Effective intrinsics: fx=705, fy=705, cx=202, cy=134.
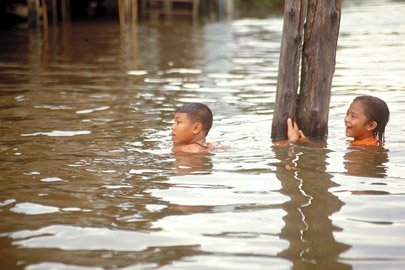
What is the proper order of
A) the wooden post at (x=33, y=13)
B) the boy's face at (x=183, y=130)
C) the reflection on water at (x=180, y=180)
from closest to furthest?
the reflection on water at (x=180, y=180)
the boy's face at (x=183, y=130)
the wooden post at (x=33, y=13)

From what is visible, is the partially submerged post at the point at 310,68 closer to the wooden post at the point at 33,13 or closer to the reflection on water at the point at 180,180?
the reflection on water at the point at 180,180

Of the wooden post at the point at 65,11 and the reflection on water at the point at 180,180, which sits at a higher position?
the wooden post at the point at 65,11

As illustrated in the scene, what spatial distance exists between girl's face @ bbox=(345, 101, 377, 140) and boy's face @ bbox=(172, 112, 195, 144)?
1608mm

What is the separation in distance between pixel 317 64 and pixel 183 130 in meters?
1.48

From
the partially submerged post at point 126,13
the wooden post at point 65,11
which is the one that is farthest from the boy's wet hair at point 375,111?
the wooden post at point 65,11

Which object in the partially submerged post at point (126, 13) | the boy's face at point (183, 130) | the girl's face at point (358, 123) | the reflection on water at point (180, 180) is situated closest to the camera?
the reflection on water at point (180, 180)

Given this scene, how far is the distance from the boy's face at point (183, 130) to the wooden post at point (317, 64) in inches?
44.0

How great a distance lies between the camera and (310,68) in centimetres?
697

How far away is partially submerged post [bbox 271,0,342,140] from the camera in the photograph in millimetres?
6824

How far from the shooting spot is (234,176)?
582 centimetres

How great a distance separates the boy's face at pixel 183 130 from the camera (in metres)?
7.09

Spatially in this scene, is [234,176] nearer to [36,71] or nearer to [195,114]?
[195,114]

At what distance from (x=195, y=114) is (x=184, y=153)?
50 cm

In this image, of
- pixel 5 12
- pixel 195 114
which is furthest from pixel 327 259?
pixel 5 12
